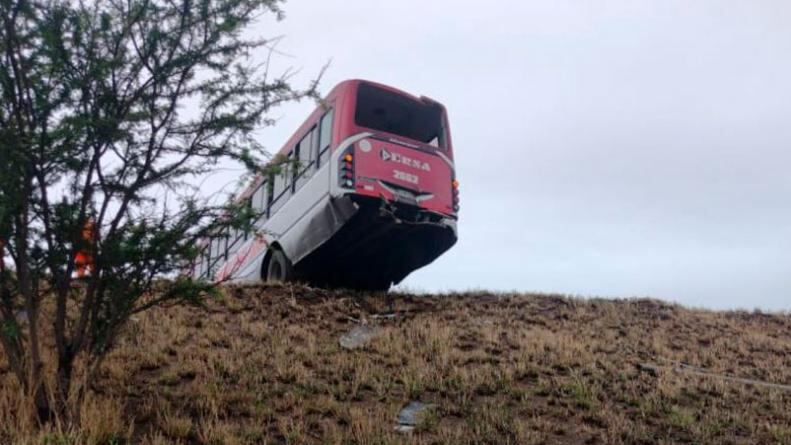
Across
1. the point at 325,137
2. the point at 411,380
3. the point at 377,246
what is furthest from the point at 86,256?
the point at 377,246

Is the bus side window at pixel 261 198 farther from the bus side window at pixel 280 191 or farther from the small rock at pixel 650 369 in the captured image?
the small rock at pixel 650 369

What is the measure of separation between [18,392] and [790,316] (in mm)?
15842

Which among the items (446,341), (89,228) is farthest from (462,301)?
(89,228)

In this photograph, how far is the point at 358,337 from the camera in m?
10.2

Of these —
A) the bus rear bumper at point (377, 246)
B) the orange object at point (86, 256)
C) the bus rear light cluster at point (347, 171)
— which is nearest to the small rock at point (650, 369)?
the bus rear bumper at point (377, 246)

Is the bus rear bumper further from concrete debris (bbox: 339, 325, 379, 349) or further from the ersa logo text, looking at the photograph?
concrete debris (bbox: 339, 325, 379, 349)

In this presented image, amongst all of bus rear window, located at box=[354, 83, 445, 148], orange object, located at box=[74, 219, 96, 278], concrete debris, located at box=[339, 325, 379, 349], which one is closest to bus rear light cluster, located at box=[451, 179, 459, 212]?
bus rear window, located at box=[354, 83, 445, 148]

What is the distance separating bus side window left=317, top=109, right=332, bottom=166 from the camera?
11.4m

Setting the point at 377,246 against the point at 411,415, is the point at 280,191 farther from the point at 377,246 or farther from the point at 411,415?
the point at 411,415

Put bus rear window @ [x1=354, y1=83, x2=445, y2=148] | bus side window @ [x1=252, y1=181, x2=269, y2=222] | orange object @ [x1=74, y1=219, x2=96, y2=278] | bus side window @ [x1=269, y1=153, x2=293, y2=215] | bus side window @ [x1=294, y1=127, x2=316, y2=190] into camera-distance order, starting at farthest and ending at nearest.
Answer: bus side window @ [x1=252, y1=181, x2=269, y2=222] < bus side window @ [x1=269, y1=153, x2=293, y2=215] < bus side window @ [x1=294, y1=127, x2=316, y2=190] < bus rear window @ [x1=354, y1=83, x2=445, y2=148] < orange object @ [x1=74, y1=219, x2=96, y2=278]

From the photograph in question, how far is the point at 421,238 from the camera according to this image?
41.2 feet

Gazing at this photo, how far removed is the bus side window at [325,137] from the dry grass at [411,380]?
8.11 feet

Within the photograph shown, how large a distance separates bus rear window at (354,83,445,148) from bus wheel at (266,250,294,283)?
3.04 m

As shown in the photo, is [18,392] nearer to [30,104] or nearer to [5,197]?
[5,197]
